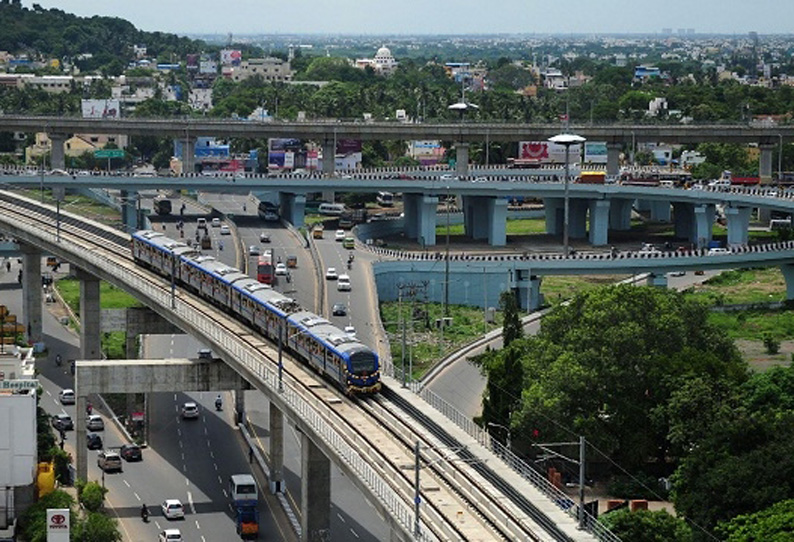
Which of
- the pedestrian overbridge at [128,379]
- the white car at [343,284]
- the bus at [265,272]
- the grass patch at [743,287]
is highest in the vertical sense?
the pedestrian overbridge at [128,379]

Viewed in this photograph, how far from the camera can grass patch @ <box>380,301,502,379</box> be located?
91.0 metres

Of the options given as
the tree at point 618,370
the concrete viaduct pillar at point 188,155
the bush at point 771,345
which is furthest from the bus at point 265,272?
the concrete viaduct pillar at point 188,155

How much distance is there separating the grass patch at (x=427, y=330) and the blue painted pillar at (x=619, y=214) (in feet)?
117

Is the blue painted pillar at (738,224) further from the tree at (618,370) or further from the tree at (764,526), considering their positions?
the tree at (764,526)

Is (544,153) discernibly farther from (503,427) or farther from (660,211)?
(503,427)

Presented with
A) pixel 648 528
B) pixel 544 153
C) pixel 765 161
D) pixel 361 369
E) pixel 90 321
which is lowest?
pixel 90 321

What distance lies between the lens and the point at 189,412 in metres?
83.1

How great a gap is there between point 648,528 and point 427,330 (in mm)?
44490

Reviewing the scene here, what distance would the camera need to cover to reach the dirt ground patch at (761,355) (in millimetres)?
91250

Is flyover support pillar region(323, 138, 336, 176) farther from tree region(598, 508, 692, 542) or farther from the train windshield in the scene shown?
tree region(598, 508, 692, 542)

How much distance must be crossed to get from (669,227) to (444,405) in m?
83.5

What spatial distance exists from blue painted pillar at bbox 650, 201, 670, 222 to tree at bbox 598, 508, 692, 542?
9774cm

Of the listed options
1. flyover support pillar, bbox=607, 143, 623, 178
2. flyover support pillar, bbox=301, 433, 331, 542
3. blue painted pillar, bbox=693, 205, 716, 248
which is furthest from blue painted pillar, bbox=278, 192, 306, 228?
flyover support pillar, bbox=301, 433, 331, 542

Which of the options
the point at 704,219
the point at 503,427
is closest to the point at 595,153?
the point at 704,219
